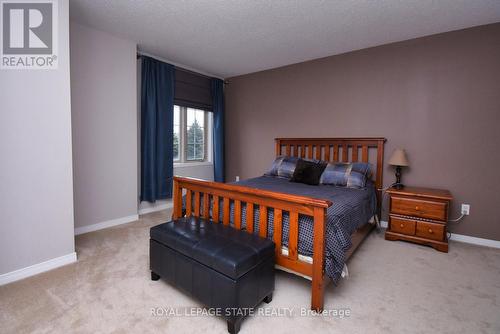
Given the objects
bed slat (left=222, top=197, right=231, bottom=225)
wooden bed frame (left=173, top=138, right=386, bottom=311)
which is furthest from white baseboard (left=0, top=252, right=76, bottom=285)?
bed slat (left=222, top=197, right=231, bottom=225)

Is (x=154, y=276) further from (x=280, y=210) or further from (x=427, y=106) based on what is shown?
(x=427, y=106)

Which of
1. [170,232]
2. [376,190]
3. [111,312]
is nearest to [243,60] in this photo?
[376,190]

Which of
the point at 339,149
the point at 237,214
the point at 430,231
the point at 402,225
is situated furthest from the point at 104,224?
the point at 430,231

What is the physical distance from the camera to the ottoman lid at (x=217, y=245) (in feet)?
4.84

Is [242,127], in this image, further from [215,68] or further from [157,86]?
[157,86]

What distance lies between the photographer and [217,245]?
161cm

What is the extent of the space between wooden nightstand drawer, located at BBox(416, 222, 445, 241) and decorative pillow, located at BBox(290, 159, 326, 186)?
118 centimetres

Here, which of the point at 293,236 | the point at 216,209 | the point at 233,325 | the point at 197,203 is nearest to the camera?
the point at 233,325

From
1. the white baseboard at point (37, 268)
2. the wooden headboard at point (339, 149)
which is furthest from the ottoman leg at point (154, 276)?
the wooden headboard at point (339, 149)

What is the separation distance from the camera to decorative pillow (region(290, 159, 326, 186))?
10.3 feet

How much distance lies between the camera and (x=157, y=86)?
12.2ft

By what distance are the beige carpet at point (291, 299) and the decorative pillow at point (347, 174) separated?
2.71ft

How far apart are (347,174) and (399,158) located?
0.61m

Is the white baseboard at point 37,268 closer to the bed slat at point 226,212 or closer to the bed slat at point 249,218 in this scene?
the bed slat at point 226,212
